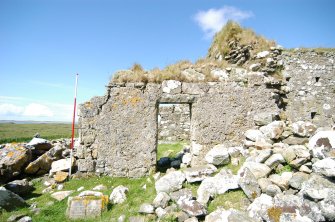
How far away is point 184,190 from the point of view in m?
5.04

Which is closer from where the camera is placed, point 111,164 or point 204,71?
point 111,164

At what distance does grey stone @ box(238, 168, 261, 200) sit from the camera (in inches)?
171

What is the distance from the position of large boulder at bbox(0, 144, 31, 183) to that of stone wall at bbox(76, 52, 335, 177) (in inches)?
80.4

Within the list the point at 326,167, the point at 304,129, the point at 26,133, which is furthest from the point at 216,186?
the point at 26,133

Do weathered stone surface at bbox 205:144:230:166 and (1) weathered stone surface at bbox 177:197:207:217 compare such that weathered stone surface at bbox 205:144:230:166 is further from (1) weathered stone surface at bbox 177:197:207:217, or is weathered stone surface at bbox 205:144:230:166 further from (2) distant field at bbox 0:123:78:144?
(2) distant field at bbox 0:123:78:144

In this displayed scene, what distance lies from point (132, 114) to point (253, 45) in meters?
5.26

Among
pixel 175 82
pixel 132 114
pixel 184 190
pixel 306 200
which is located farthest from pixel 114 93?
pixel 306 200

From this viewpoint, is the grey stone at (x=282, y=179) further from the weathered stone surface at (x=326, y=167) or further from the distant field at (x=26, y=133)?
the distant field at (x=26, y=133)

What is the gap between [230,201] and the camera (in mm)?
4492

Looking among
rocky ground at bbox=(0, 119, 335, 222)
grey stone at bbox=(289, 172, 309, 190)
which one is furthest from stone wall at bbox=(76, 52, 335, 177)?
grey stone at bbox=(289, 172, 309, 190)

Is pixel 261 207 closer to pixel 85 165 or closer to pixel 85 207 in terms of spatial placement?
pixel 85 207

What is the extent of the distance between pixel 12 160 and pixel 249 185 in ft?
22.8

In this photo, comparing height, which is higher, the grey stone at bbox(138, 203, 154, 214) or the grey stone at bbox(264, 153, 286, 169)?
the grey stone at bbox(264, 153, 286, 169)

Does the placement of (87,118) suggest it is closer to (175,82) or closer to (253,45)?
(175,82)
